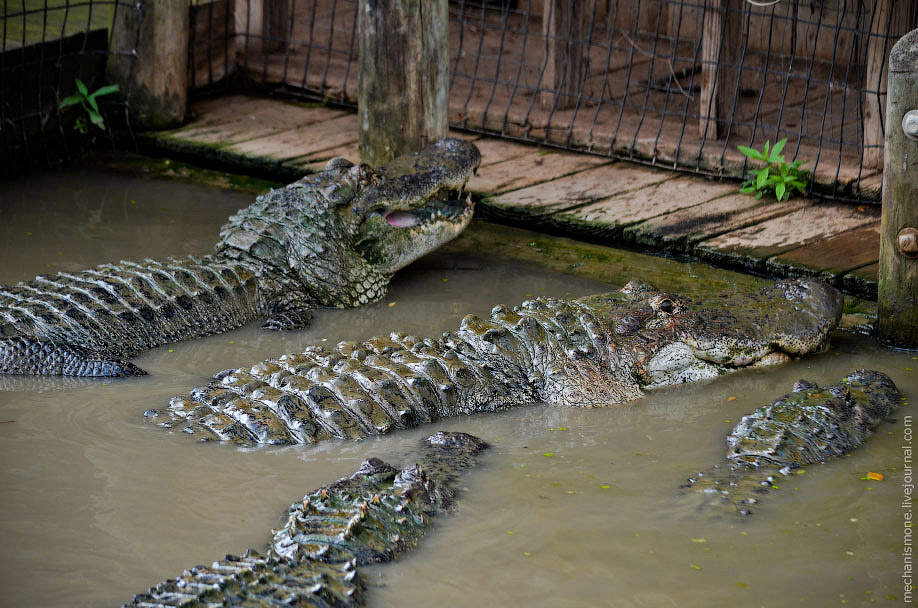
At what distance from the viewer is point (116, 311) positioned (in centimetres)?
448

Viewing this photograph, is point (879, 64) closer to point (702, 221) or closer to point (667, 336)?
point (702, 221)

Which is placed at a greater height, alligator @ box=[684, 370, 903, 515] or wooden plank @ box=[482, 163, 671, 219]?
wooden plank @ box=[482, 163, 671, 219]

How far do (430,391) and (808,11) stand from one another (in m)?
5.07

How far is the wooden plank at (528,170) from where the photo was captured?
6.16 m

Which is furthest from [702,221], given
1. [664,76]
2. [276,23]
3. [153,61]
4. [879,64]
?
[276,23]

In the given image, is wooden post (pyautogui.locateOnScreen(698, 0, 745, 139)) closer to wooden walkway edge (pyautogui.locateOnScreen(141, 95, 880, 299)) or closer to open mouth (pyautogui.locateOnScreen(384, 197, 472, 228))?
wooden walkway edge (pyautogui.locateOnScreen(141, 95, 880, 299))

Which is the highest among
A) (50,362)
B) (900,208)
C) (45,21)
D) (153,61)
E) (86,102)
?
(45,21)

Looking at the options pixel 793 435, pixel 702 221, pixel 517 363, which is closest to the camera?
pixel 793 435

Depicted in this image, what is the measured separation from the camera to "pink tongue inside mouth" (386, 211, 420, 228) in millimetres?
5332

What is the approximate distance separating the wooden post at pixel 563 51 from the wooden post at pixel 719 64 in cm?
92

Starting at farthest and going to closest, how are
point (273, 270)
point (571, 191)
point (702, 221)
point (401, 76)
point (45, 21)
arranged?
1. point (45, 21)
2. point (571, 191)
3. point (401, 76)
4. point (702, 221)
5. point (273, 270)

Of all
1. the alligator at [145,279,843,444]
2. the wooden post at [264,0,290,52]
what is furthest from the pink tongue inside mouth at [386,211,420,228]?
the wooden post at [264,0,290,52]

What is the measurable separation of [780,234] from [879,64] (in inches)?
44.9

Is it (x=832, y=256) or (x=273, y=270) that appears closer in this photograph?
(x=832, y=256)
